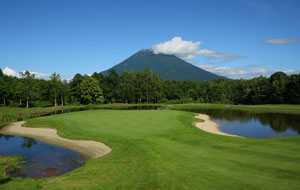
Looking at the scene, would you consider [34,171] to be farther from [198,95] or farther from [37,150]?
[198,95]

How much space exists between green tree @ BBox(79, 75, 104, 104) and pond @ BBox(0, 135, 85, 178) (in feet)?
214

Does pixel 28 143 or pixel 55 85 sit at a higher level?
pixel 55 85

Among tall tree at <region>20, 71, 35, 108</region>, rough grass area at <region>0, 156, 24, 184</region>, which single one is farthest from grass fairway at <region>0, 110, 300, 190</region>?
tall tree at <region>20, 71, 35, 108</region>

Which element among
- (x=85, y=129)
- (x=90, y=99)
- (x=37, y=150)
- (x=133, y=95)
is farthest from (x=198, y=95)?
(x=37, y=150)

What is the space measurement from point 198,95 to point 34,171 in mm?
119506

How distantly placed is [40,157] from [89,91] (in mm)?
75300

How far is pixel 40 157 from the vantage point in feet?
67.5

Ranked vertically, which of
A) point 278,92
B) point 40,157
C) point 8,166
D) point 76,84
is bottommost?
point 40,157

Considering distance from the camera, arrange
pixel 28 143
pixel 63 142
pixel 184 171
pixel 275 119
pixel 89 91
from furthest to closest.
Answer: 1. pixel 89 91
2. pixel 275 119
3. pixel 28 143
4. pixel 63 142
5. pixel 184 171

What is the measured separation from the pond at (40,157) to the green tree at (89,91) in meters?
65.2

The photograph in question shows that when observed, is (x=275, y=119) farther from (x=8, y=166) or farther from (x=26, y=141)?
(x=8, y=166)

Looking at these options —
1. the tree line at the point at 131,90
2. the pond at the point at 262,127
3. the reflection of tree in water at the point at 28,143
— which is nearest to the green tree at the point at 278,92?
the tree line at the point at 131,90

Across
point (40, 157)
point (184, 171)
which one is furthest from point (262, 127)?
point (40, 157)

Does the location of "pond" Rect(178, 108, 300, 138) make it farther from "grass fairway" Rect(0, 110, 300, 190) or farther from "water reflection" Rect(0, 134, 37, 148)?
"water reflection" Rect(0, 134, 37, 148)
